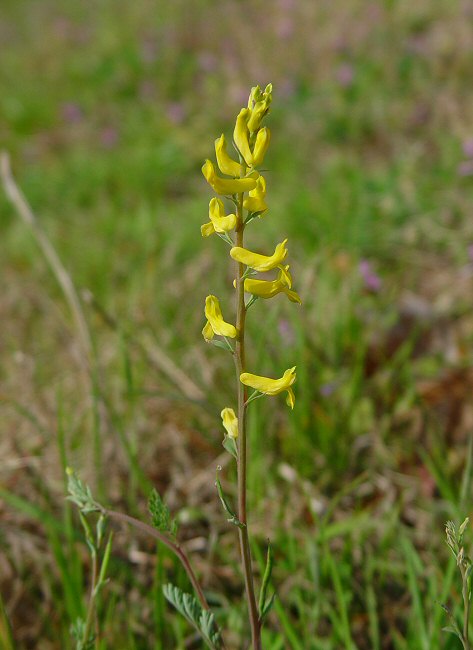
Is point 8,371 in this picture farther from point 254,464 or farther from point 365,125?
point 365,125

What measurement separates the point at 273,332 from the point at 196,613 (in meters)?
1.40

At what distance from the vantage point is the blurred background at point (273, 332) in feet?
5.66

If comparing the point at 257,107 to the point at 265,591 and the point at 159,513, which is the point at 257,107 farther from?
the point at 265,591

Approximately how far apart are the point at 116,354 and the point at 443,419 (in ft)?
4.29

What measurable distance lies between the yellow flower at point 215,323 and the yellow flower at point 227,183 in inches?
6.8

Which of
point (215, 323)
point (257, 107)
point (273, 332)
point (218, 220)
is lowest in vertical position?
point (215, 323)

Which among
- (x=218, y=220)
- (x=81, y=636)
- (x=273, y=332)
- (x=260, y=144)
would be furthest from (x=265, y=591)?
(x=273, y=332)

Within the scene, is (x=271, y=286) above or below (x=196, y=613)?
above

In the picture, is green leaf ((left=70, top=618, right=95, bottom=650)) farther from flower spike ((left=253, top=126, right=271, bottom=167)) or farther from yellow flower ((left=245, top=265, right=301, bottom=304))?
flower spike ((left=253, top=126, right=271, bottom=167))

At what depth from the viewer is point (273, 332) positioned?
240 cm

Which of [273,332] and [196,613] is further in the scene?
[273,332]

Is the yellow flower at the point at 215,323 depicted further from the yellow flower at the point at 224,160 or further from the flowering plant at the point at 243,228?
the yellow flower at the point at 224,160

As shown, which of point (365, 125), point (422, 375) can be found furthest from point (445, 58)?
point (422, 375)

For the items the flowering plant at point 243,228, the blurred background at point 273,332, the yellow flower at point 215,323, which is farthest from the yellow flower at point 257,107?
the blurred background at point 273,332
